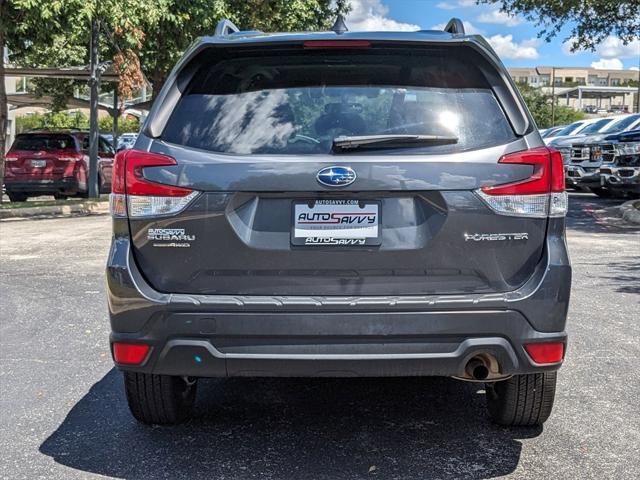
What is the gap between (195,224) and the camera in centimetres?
337

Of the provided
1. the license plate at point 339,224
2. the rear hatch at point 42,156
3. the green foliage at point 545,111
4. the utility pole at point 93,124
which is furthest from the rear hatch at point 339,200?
the green foliage at point 545,111

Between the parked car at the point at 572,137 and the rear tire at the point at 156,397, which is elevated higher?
the parked car at the point at 572,137

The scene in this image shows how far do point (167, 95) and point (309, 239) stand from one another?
36.3 inches

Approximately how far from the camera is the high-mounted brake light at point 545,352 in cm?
341

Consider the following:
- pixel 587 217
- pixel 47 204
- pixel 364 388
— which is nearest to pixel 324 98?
pixel 364 388

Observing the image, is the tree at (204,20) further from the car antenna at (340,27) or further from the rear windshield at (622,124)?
the car antenna at (340,27)

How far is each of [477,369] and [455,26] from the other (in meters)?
1.65

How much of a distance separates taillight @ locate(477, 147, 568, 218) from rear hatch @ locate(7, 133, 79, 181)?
55.8ft

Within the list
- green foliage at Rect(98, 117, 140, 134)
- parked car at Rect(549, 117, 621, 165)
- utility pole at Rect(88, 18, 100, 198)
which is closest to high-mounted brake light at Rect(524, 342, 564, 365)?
parked car at Rect(549, 117, 621, 165)

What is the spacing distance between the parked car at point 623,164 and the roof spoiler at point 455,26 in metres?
12.8

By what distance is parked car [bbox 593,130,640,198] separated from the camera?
626 inches

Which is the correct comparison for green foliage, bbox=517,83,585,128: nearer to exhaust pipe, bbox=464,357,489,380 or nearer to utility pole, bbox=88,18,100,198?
utility pole, bbox=88,18,100,198

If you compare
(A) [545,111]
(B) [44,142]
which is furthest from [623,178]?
(A) [545,111]

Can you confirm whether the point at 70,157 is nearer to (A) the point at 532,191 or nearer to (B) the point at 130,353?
(B) the point at 130,353
